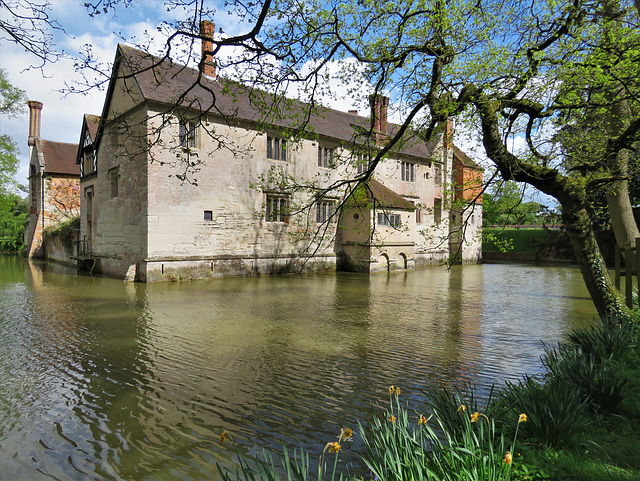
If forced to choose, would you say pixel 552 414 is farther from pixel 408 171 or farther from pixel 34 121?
pixel 34 121

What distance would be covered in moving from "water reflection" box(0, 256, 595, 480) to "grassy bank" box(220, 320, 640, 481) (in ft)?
2.18

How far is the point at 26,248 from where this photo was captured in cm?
3319

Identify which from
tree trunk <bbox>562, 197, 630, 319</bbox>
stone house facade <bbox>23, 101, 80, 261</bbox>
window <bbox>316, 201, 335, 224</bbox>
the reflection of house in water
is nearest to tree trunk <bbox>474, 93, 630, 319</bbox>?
tree trunk <bbox>562, 197, 630, 319</bbox>

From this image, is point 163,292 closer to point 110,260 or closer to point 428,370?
point 110,260

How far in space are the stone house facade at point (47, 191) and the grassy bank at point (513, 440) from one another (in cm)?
3489

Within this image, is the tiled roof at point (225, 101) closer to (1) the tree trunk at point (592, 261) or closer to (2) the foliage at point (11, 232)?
(1) the tree trunk at point (592, 261)

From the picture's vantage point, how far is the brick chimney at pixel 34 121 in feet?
115

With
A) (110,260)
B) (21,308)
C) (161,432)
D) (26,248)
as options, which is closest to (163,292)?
(21,308)

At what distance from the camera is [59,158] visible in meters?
34.4

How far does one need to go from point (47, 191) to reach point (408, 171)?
28.0 m

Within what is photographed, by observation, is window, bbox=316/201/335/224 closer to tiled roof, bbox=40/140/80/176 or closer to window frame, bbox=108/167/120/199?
window frame, bbox=108/167/120/199

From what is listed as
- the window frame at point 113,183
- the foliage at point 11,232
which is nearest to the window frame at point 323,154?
the window frame at point 113,183

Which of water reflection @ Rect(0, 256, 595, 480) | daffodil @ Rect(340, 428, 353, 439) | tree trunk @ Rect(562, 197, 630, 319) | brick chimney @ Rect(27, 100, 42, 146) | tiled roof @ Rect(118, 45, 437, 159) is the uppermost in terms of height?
brick chimney @ Rect(27, 100, 42, 146)

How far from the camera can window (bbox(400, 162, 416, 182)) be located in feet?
94.2
